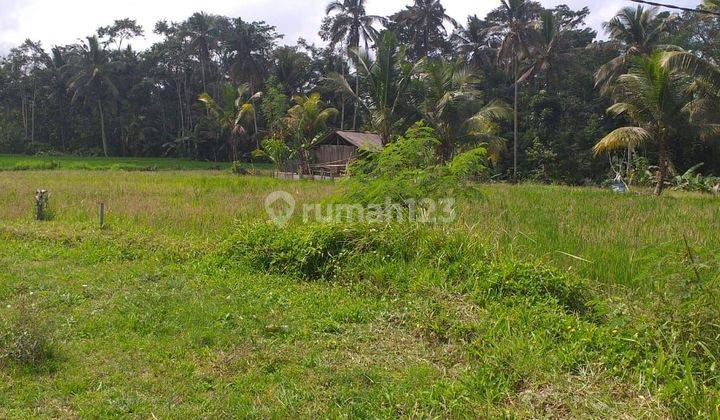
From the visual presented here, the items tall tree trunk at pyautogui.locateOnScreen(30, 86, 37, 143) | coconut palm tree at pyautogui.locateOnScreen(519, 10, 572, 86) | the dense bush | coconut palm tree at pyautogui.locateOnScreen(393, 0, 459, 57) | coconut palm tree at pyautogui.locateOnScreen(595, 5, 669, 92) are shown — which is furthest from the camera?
tall tree trunk at pyautogui.locateOnScreen(30, 86, 37, 143)

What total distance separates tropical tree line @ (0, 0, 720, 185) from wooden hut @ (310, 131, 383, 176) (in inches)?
34.7

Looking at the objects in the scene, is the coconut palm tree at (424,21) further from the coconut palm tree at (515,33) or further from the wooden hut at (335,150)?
the wooden hut at (335,150)

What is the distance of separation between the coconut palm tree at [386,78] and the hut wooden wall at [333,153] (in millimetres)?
3449

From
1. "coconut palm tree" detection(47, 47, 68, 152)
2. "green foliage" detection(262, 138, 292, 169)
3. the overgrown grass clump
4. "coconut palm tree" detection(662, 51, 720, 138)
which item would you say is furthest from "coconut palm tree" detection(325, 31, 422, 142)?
"coconut palm tree" detection(47, 47, 68, 152)

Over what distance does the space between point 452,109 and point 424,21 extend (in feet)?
49.5

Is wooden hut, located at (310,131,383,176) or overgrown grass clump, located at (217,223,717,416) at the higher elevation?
wooden hut, located at (310,131,383,176)

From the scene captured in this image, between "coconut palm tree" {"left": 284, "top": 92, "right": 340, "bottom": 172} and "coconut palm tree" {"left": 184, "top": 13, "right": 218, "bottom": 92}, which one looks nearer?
"coconut palm tree" {"left": 284, "top": 92, "right": 340, "bottom": 172}

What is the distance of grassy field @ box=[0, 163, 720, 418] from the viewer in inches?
112

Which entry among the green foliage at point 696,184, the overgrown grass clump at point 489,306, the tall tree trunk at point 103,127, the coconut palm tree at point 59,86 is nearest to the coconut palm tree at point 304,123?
the green foliage at point 696,184

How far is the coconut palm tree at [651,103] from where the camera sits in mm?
14461

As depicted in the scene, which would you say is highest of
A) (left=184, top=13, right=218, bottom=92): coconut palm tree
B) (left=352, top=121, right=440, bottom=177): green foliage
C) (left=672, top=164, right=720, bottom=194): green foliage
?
(left=184, top=13, right=218, bottom=92): coconut palm tree

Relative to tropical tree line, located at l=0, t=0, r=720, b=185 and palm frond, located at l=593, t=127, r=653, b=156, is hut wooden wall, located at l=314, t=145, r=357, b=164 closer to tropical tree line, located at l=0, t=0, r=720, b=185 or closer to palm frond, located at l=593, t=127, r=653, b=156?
tropical tree line, located at l=0, t=0, r=720, b=185

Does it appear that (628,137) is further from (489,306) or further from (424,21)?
(424,21)

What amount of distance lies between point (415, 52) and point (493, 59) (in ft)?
17.8
